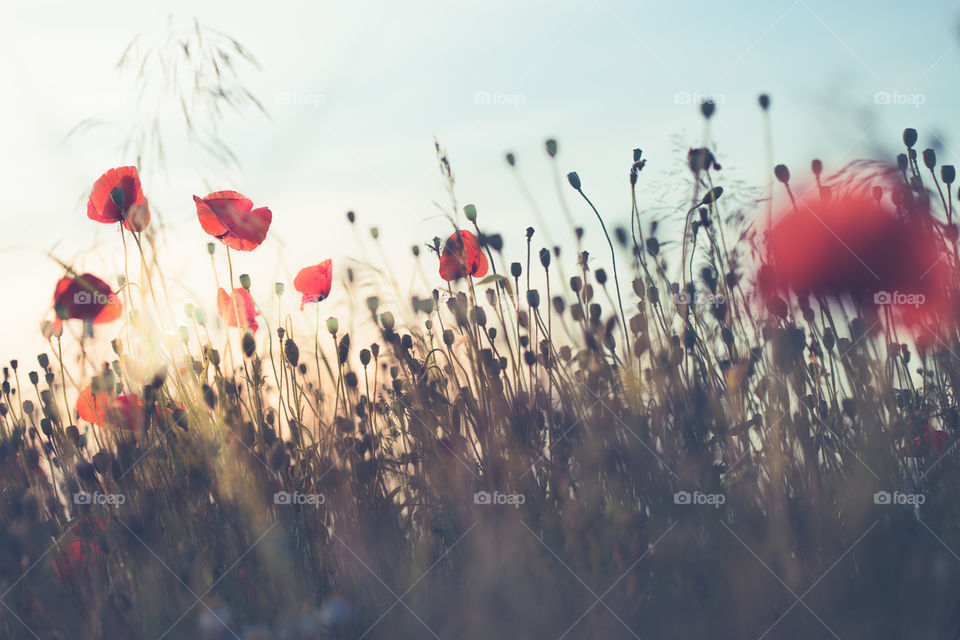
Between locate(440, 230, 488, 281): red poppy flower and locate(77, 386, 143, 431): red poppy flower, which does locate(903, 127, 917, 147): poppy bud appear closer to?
locate(440, 230, 488, 281): red poppy flower

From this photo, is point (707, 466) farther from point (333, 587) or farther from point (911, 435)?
point (333, 587)

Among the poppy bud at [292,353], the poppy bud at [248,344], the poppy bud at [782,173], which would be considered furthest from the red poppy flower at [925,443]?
the poppy bud at [248,344]

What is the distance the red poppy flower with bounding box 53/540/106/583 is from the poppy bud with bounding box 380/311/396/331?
0.93m

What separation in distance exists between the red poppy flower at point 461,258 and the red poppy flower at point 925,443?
1210mm

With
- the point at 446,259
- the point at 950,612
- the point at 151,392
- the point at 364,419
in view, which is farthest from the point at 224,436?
the point at 950,612

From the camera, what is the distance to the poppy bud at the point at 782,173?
2201 millimetres

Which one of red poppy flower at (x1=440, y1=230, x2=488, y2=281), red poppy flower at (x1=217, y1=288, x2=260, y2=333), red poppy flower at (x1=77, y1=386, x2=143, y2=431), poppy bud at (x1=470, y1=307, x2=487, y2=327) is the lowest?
red poppy flower at (x1=77, y1=386, x2=143, y2=431)

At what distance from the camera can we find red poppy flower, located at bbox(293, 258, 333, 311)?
259 centimetres

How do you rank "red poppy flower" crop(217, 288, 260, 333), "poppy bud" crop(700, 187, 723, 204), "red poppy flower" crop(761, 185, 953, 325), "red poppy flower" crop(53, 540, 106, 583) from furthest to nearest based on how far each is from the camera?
"red poppy flower" crop(217, 288, 260, 333) < "red poppy flower" crop(761, 185, 953, 325) < "poppy bud" crop(700, 187, 723, 204) < "red poppy flower" crop(53, 540, 106, 583)

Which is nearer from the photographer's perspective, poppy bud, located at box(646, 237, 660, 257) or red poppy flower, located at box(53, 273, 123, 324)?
poppy bud, located at box(646, 237, 660, 257)

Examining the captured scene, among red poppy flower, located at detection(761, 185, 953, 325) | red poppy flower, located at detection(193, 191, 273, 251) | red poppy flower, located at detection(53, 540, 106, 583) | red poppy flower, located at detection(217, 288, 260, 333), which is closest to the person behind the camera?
red poppy flower, located at detection(53, 540, 106, 583)

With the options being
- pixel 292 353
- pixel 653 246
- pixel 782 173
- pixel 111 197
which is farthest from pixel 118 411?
pixel 782 173

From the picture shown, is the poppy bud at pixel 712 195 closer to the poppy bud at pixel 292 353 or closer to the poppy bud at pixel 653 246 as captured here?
the poppy bud at pixel 653 246

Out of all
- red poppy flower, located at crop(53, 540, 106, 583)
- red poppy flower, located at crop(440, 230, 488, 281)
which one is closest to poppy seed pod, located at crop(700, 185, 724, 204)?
red poppy flower, located at crop(440, 230, 488, 281)
